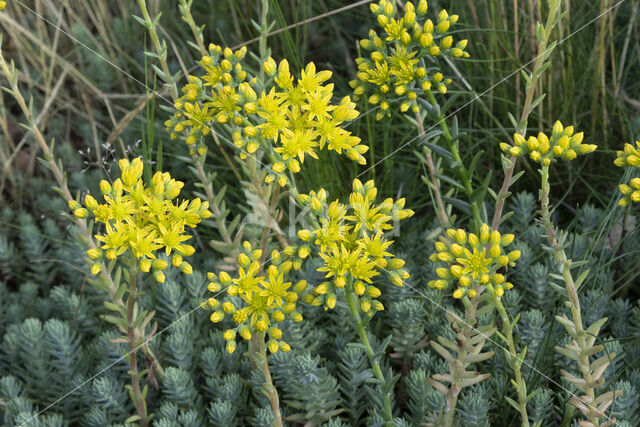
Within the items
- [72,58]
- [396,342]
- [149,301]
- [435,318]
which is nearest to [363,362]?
[396,342]

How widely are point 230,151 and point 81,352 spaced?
1143 mm

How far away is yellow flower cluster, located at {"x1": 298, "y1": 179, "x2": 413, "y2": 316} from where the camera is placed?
1290mm

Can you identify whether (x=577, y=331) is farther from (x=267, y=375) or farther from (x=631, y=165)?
(x=267, y=375)

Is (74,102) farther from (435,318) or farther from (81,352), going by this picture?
(435,318)

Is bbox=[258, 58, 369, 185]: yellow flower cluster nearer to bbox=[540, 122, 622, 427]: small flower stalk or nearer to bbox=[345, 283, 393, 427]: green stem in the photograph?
bbox=[345, 283, 393, 427]: green stem

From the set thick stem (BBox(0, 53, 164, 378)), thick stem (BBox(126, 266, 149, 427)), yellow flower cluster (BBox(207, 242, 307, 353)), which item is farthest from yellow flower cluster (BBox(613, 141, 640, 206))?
thick stem (BBox(0, 53, 164, 378))

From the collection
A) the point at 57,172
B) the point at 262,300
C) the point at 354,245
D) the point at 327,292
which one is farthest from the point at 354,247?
the point at 57,172

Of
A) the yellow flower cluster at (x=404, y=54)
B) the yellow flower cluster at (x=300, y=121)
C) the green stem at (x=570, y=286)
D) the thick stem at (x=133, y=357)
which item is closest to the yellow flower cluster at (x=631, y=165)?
the green stem at (x=570, y=286)

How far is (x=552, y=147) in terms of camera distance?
137 centimetres

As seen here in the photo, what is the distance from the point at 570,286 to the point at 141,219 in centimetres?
91

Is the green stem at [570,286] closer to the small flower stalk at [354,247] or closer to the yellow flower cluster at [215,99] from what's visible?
the small flower stalk at [354,247]

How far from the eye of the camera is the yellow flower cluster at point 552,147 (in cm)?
134

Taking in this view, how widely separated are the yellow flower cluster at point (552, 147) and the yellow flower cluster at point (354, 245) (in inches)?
10.6

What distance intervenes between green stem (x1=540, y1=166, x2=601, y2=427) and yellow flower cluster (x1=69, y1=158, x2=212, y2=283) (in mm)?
708
